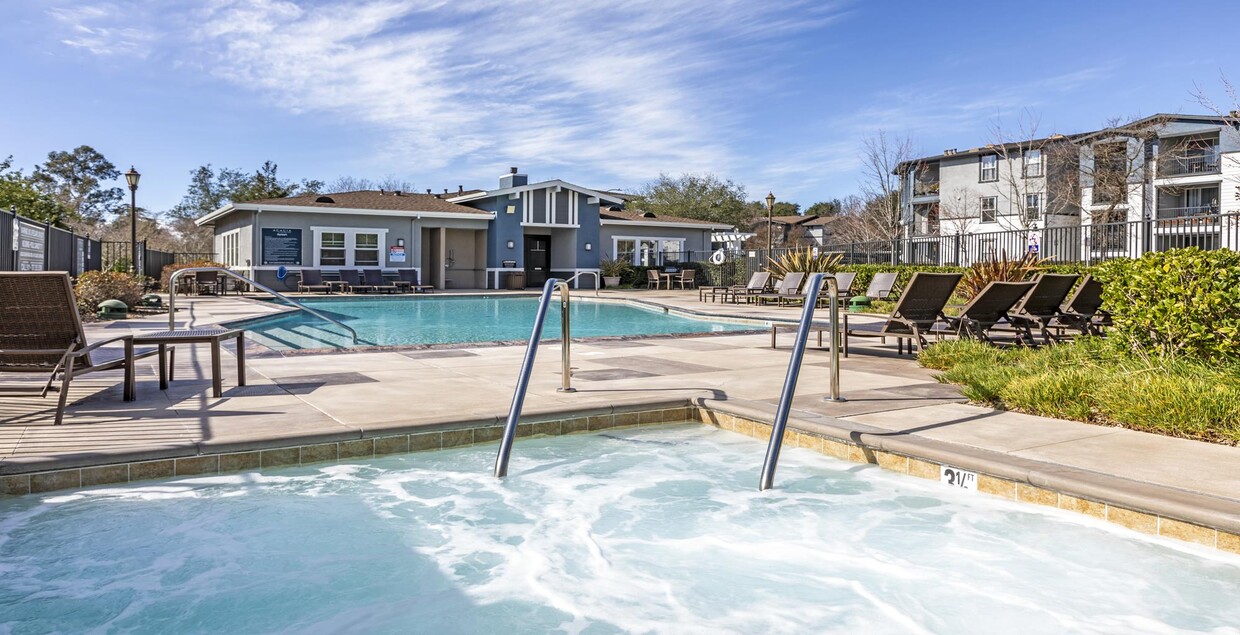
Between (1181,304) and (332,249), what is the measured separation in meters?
24.5

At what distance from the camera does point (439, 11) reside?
20375 mm

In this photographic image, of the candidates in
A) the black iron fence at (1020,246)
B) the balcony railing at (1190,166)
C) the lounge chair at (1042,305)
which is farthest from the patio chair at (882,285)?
the balcony railing at (1190,166)

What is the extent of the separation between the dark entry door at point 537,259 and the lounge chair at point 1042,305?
956 inches

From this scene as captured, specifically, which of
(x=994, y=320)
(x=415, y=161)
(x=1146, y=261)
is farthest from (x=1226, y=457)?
(x=415, y=161)

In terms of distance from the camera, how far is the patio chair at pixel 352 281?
2525 cm

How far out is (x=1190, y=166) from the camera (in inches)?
1400

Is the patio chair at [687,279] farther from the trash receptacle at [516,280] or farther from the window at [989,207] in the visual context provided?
the window at [989,207]

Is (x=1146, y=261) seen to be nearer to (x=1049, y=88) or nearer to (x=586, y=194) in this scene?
(x=586, y=194)

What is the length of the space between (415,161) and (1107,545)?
50085 millimetres

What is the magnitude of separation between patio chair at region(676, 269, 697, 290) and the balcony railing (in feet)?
70.7

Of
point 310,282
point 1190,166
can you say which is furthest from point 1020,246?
point 1190,166

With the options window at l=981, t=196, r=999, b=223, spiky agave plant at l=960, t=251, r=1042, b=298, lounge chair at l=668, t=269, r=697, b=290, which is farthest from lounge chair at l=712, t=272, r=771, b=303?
window at l=981, t=196, r=999, b=223

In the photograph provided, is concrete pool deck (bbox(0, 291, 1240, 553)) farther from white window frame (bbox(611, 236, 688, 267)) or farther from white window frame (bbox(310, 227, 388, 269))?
white window frame (bbox(611, 236, 688, 267))

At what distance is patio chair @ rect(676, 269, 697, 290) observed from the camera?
95.5ft
